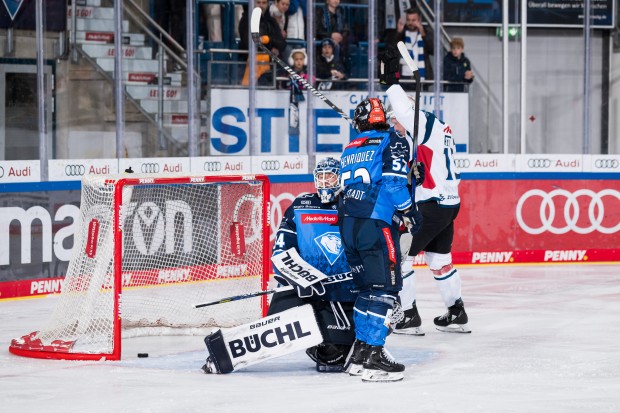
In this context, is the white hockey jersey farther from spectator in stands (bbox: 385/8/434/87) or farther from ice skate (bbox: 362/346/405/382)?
spectator in stands (bbox: 385/8/434/87)

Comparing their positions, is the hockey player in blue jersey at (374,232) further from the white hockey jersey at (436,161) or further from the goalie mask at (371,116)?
the white hockey jersey at (436,161)

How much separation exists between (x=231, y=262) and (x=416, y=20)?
4.53 meters

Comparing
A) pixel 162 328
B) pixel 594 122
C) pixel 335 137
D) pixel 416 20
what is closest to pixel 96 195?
pixel 162 328

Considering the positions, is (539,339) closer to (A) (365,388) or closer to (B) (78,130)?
(A) (365,388)

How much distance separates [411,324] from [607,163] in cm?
488

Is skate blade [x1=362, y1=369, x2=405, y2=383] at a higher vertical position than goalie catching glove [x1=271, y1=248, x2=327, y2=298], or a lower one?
lower

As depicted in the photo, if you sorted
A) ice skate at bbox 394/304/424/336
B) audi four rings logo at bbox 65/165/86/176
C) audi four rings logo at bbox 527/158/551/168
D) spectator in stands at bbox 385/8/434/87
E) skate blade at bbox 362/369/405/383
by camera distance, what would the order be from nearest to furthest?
skate blade at bbox 362/369/405/383
ice skate at bbox 394/304/424/336
audi four rings logo at bbox 65/165/86/176
spectator in stands at bbox 385/8/434/87
audi four rings logo at bbox 527/158/551/168

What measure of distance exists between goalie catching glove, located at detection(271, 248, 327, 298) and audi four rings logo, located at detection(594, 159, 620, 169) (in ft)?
20.4

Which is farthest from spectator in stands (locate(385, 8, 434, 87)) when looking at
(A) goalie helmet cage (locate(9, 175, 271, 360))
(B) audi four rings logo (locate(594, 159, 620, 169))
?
(A) goalie helmet cage (locate(9, 175, 271, 360))

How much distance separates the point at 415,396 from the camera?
17.4 feet

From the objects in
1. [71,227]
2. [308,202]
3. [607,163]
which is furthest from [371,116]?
[607,163]

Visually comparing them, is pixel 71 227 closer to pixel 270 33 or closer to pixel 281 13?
pixel 270 33

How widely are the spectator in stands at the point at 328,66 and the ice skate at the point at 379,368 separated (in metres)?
5.56

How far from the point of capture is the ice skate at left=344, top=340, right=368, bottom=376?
5773 mm
